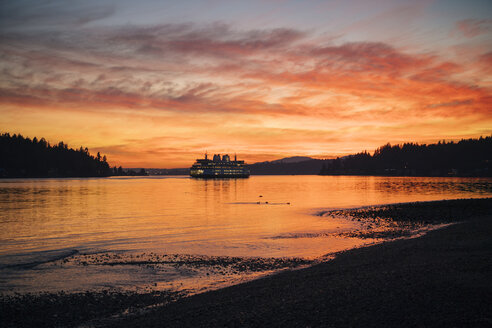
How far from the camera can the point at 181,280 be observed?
54.8 feet

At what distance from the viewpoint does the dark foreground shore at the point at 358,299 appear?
9203mm

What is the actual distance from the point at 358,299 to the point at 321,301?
3.62 ft

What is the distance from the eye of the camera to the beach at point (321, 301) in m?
9.40

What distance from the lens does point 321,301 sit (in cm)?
1079

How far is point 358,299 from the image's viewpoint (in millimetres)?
10672

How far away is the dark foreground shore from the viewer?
30.2ft

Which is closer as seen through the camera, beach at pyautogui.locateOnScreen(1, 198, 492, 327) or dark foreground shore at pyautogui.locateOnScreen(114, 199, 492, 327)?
dark foreground shore at pyautogui.locateOnScreen(114, 199, 492, 327)

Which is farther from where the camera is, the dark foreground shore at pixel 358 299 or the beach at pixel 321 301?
the beach at pixel 321 301

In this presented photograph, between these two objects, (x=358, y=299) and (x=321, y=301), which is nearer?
(x=358, y=299)

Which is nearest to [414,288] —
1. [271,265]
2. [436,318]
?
[436,318]

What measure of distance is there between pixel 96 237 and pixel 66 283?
14929 millimetres

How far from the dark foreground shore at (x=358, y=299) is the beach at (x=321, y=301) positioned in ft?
0.08

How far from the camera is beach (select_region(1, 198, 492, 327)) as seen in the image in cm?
940

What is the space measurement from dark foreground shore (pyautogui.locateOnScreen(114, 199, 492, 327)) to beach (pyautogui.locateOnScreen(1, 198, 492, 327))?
0.02m
